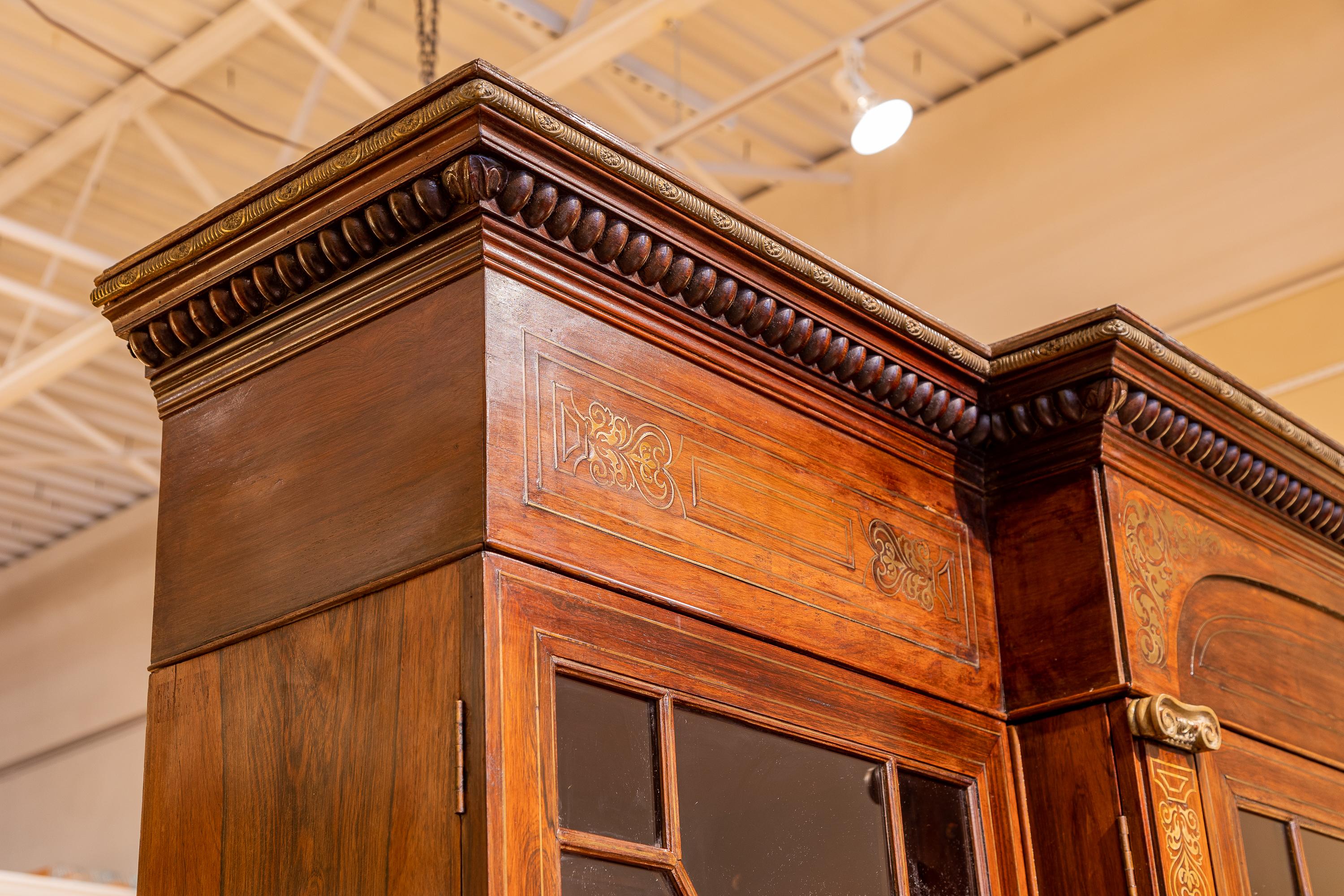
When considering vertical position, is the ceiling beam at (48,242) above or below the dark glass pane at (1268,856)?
above

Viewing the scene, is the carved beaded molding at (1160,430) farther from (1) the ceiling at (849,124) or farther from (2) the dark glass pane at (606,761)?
(1) the ceiling at (849,124)

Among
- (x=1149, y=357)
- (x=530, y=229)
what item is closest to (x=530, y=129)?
(x=530, y=229)

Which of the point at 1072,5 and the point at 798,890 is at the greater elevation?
the point at 1072,5

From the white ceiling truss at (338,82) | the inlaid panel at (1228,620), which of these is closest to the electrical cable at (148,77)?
the white ceiling truss at (338,82)

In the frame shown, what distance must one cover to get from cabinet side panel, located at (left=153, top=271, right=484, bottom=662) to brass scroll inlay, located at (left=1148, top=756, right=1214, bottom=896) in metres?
1.17

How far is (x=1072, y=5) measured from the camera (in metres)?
7.74

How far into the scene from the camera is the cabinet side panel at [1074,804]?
211cm

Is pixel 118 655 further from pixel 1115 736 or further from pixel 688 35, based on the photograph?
pixel 1115 736

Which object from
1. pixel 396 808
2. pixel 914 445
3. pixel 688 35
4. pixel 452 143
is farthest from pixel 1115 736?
pixel 688 35

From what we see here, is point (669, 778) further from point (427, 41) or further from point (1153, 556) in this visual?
A: point (427, 41)

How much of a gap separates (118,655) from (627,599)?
11.2 m

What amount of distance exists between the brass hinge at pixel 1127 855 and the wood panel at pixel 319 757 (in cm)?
110

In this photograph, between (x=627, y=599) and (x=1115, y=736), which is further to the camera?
(x=1115, y=736)

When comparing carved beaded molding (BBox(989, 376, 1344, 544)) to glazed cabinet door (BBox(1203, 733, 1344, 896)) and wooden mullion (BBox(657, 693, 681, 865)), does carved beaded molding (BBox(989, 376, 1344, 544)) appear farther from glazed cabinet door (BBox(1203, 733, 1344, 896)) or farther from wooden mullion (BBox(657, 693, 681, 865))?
wooden mullion (BBox(657, 693, 681, 865))
